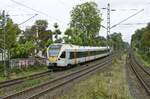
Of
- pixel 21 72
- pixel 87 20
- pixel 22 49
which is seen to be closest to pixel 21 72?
pixel 21 72

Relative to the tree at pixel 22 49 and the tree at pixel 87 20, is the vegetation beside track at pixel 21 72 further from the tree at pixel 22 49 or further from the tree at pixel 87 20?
the tree at pixel 87 20

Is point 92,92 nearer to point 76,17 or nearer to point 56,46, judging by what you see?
point 56,46

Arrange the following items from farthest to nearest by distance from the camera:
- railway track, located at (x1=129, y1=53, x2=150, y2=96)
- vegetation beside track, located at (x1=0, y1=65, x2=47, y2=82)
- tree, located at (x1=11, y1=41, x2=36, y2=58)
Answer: tree, located at (x1=11, y1=41, x2=36, y2=58), vegetation beside track, located at (x1=0, y1=65, x2=47, y2=82), railway track, located at (x1=129, y1=53, x2=150, y2=96)

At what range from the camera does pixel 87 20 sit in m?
104

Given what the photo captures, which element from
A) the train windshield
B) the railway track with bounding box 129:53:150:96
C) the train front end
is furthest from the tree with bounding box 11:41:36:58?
the railway track with bounding box 129:53:150:96

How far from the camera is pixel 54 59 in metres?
42.7

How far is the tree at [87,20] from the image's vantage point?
101188 millimetres

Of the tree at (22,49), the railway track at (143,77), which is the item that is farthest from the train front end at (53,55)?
the tree at (22,49)

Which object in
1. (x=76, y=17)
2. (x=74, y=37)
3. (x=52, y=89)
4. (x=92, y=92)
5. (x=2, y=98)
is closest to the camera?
(x=2, y=98)

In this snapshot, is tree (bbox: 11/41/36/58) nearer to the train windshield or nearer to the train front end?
the train windshield

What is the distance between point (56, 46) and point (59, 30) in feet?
145

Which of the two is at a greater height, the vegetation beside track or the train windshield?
the train windshield

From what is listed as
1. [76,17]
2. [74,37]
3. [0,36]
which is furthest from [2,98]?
[76,17]

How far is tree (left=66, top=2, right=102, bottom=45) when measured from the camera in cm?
10119
